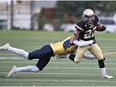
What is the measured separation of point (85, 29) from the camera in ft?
34.8

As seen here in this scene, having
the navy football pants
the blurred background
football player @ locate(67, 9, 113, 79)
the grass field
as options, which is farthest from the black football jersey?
the blurred background

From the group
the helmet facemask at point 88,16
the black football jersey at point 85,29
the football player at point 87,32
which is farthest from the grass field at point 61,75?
the helmet facemask at point 88,16

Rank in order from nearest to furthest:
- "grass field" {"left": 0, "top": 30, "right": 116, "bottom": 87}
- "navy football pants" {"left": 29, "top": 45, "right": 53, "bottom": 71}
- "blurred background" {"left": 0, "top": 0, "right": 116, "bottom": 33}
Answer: "grass field" {"left": 0, "top": 30, "right": 116, "bottom": 87} → "navy football pants" {"left": 29, "top": 45, "right": 53, "bottom": 71} → "blurred background" {"left": 0, "top": 0, "right": 116, "bottom": 33}

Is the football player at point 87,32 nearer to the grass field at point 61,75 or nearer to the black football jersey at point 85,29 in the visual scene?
the black football jersey at point 85,29

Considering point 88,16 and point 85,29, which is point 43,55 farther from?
point 88,16

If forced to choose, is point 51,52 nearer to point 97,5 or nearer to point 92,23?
point 92,23

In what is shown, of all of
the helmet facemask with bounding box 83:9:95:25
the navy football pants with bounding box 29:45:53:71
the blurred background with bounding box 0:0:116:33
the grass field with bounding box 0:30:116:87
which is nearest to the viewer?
the grass field with bounding box 0:30:116:87

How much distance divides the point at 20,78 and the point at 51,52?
0.84m

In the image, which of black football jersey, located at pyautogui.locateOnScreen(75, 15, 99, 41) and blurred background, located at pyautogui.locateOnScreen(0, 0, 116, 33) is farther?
blurred background, located at pyautogui.locateOnScreen(0, 0, 116, 33)

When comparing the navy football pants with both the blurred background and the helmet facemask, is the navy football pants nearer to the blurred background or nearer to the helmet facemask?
the helmet facemask

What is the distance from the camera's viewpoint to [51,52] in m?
10.7

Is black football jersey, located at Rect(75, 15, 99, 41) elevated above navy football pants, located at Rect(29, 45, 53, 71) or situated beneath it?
elevated above

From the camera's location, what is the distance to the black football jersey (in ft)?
34.6

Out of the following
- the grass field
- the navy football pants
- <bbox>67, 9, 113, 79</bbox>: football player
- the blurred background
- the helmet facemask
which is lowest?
the blurred background
